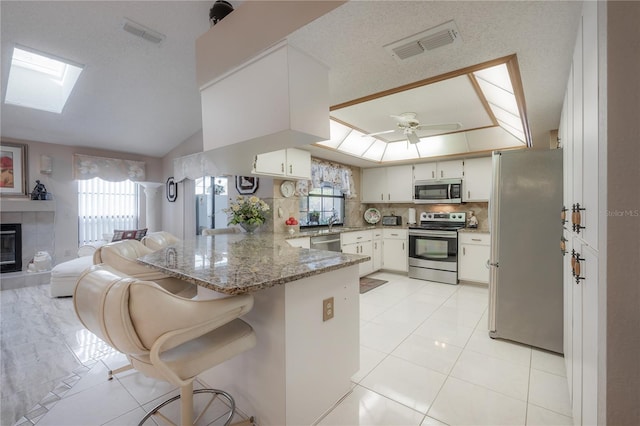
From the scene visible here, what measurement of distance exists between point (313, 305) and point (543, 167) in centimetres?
231

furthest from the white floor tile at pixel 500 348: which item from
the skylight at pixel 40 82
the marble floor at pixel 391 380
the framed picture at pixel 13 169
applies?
the framed picture at pixel 13 169

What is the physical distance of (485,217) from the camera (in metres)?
4.75

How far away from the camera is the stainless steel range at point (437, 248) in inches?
177

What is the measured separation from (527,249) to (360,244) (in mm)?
2639

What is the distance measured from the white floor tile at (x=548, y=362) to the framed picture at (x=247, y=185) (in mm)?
3806

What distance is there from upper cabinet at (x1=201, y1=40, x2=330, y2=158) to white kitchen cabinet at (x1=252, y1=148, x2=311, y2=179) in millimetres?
1392

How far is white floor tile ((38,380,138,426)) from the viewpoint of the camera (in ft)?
5.38

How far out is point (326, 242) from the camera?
13.8 feet

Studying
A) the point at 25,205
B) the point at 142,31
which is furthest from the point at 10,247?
the point at 142,31

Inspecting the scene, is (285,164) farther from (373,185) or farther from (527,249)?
(527,249)

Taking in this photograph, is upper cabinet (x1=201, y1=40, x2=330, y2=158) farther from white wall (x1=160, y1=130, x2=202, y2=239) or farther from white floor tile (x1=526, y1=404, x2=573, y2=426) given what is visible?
white wall (x1=160, y1=130, x2=202, y2=239)

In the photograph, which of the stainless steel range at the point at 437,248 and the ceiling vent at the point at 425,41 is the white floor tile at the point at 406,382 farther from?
the stainless steel range at the point at 437,248

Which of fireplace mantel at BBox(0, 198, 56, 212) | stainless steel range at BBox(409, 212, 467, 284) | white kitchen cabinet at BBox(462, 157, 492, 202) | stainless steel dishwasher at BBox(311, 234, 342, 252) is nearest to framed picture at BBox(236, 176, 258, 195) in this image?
stainless steel dishwasher at BBox(311, 234, 342, 252)

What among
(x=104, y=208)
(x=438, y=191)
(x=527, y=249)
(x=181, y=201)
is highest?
(x=438, y=191)
